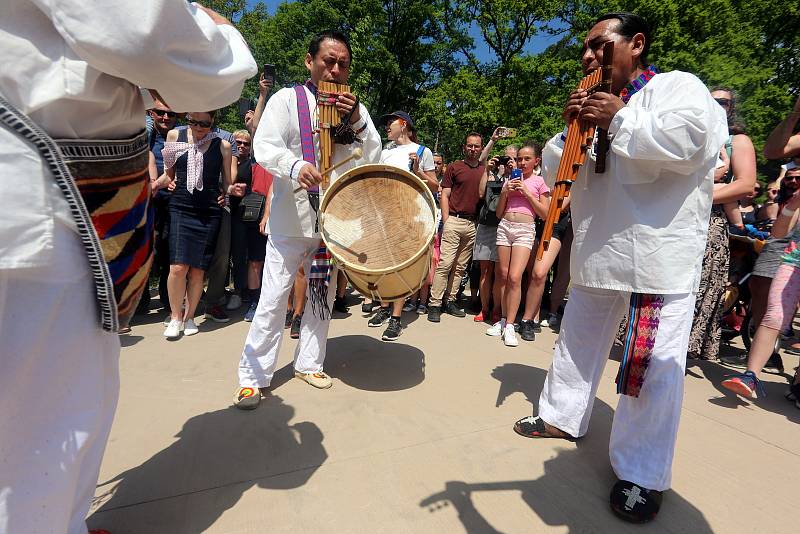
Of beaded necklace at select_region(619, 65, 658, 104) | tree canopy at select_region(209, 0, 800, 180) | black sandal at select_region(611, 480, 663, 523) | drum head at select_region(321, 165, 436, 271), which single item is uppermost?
tree canopy at select_region(209, 0, 800, 180)

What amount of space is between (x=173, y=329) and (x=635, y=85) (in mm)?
4033

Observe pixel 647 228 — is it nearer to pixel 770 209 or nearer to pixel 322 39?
pixel 322 39

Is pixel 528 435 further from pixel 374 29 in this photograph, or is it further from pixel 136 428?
pixel 374 29

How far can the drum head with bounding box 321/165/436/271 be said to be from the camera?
2.45m

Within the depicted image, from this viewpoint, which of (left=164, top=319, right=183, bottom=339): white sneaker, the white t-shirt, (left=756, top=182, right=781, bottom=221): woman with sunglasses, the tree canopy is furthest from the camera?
the tree canopy

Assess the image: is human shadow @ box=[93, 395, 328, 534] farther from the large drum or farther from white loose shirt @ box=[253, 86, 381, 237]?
white loose shirt @ box=[253, 86, 381, 237]

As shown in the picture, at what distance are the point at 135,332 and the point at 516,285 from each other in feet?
12.4

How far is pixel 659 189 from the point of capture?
1856 millimetres

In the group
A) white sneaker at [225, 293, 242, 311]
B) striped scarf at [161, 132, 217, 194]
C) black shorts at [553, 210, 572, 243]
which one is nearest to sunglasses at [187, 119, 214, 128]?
striped scarf at [161, 132, 217, 194]

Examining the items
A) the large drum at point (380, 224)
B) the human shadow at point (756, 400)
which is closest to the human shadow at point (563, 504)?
the large drum at point (380, 224)

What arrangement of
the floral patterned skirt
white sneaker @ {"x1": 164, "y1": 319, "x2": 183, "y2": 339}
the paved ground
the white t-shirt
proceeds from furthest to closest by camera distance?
the white t-shirt < white sneaker @ {"x1": 164, "y1": 319, "x2": 183, "y2": 339} < the floral patterned skirt < the paved ground

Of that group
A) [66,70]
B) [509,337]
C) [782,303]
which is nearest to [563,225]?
[509,337]

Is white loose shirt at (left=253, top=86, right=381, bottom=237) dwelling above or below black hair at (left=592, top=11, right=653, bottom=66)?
below

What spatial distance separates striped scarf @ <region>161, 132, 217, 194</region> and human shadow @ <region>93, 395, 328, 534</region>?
2.37m
